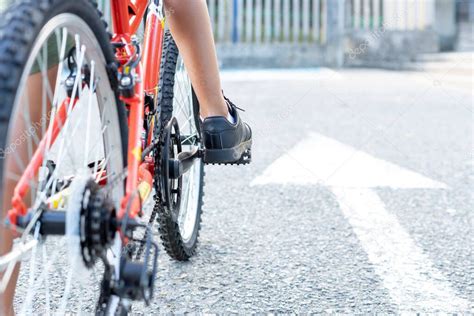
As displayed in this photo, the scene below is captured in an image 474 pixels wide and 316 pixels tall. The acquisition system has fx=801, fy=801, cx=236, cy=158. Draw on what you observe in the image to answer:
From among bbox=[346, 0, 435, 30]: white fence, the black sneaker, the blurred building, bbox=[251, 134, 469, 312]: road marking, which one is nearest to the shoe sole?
the black sneaker

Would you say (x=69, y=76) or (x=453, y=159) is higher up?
(x=69, y=76)

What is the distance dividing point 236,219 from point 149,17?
1156 millimetres

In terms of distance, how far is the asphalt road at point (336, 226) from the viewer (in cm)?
199

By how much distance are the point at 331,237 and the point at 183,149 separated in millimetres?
668

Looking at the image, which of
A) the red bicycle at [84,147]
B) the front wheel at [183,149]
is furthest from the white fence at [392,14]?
the red bicycle at [84,147]

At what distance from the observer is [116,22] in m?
1.59

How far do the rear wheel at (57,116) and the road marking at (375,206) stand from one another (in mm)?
856

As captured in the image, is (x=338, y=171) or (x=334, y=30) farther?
(x=334, y=30)

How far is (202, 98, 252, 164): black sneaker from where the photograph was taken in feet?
6.89

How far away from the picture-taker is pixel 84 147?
1.52 metres

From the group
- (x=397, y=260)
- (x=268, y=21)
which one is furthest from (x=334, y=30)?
(x=397, y=260)

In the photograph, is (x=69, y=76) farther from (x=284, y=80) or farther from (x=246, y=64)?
(x=246, y=64)

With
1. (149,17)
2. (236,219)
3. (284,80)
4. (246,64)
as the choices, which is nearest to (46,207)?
(149,17)

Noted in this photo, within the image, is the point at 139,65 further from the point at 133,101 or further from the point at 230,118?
the point at 230,118
